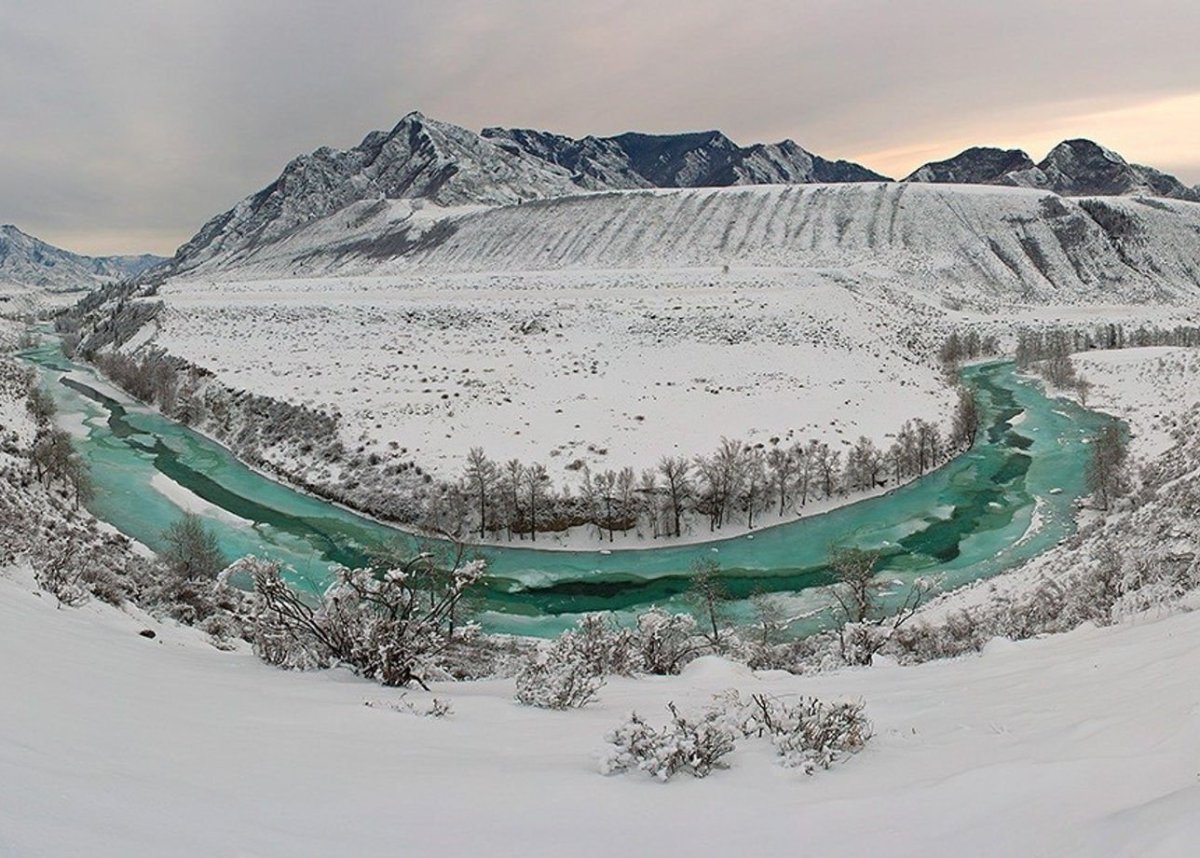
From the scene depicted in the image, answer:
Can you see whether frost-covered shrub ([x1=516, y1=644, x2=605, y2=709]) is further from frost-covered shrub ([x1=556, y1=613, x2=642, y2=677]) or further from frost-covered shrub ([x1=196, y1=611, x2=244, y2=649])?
frost-covered shrub ([x1=196, y1=611, x2=244, y2=649])

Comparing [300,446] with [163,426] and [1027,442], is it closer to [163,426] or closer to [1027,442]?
[163,426]

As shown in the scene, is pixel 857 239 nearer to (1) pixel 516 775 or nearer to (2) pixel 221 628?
(2) pixel 221 628

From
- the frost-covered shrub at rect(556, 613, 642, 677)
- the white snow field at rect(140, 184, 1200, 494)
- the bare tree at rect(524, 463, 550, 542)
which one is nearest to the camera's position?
the frost-covered shrub at rect(556, 613, 642, 677)

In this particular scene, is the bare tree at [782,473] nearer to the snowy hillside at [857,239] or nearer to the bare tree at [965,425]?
the bare tree at [965,425]

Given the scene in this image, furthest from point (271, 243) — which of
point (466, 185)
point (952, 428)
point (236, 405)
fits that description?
point (952, 428)

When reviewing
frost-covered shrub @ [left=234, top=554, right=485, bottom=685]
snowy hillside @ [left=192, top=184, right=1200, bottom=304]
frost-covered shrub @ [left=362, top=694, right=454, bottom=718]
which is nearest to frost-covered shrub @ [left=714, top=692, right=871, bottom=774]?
frost-covered shrub @ [left=362, top=694, right=454, bottom=718]

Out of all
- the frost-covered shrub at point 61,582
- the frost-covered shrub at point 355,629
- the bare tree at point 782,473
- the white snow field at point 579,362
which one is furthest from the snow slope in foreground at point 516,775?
the white snow field at point 579,362
